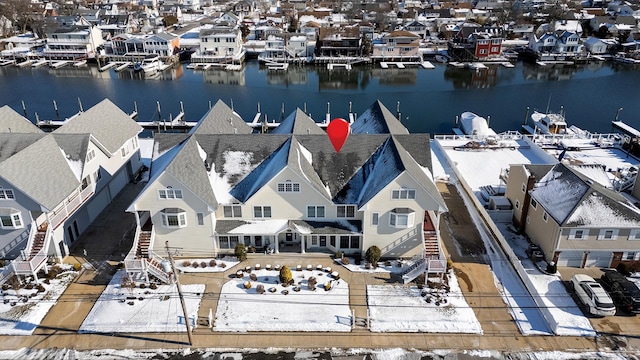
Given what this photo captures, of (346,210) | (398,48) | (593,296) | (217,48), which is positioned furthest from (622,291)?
(217,48)

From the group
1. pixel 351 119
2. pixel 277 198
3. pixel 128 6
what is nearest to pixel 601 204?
pixel 277 198

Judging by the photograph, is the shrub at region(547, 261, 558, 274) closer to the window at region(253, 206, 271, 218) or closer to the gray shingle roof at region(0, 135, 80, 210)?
the window at region(253, 206, 271, 218)

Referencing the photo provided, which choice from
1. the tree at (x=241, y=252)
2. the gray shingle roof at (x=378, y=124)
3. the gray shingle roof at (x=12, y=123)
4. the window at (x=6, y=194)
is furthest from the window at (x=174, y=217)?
the gray shingle roof at (x=12, y=123)

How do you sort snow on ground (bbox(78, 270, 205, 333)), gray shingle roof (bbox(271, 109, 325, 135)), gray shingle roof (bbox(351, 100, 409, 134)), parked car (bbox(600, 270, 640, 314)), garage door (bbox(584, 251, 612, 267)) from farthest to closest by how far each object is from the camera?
gray shingle roof (bbox(351, 100, 409, 134)) < gray shingle roof (bbox(271, 109, 325, 135)) < garage door (bbox(584, 251, 612, 267)) < parked car (bbox(600, 270, 640, 314)) < snow on ground (bbox(78, 270, 205, 333))

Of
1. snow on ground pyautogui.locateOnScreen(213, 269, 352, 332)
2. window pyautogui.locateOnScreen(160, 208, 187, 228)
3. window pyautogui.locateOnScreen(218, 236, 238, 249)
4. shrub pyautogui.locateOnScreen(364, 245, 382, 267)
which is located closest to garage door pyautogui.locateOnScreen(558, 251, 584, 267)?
shrub pyautogui.locateOnScreen(364, 245, 382, 267)

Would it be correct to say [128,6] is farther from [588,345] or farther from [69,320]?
[588,345]

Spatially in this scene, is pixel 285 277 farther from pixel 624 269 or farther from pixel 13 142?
pixel 13 142

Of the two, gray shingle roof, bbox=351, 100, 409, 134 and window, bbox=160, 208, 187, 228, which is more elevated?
gray shingle roof, bbox=351, 100, 409, 134
